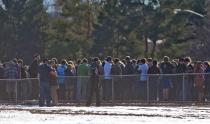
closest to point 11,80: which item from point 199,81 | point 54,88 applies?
point 54,88

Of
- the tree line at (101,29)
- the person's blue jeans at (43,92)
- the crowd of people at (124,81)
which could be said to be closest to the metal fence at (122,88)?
the crowd of people at (124,81)

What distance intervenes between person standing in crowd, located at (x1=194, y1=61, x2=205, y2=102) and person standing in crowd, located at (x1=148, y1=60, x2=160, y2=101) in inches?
62.4

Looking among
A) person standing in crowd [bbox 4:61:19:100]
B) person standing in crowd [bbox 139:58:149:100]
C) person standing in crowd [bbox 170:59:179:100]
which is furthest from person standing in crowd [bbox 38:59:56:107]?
person standing in crowd [bbox 170:59:179:100]

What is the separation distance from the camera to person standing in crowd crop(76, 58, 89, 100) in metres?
31.3

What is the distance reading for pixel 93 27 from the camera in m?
74.2

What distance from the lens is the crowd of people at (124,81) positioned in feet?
97.6

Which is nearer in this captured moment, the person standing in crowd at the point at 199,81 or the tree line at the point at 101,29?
the person standing in crowd at the point at 199,81

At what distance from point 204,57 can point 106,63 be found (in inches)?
1291

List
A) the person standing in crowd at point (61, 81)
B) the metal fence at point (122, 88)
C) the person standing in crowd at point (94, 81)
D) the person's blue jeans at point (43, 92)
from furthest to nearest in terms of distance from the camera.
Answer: the person standing in crowd at point (61, 81), the person's blue jeans at point (43, 92), the person standing in crowd at point (94, 81), the metal fence at point (122, 88)

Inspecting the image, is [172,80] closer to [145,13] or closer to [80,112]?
[80,112]

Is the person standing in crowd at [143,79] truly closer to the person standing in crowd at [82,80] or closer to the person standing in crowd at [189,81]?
the person standing in crowd at [189,81]

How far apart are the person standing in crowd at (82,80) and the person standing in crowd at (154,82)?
2.66m

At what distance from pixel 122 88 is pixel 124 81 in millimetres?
379

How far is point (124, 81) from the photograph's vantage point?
31.1m
